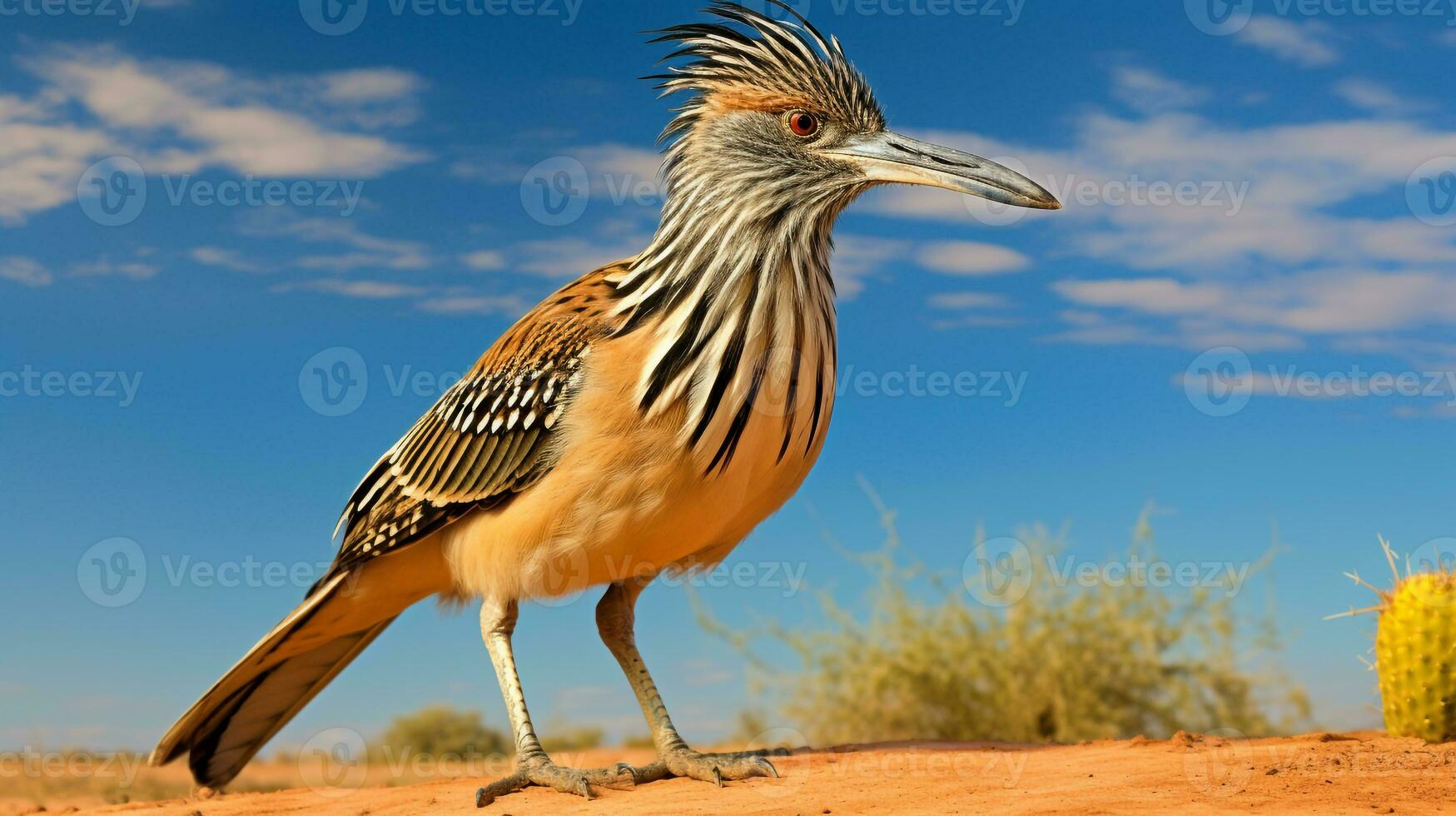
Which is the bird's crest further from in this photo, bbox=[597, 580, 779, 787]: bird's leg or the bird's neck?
bbox=[597, 580, 779, 787]: bird's leg

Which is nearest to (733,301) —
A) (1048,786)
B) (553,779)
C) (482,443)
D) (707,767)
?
(482,443)

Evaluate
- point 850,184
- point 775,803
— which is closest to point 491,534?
point 775,803

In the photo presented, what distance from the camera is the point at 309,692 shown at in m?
7.27

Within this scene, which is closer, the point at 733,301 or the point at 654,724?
the point at 733,301

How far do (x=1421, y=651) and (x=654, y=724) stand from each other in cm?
417

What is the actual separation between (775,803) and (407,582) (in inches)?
96.9

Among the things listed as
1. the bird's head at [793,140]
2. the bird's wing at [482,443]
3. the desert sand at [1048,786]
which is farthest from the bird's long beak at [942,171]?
the desert sand at [1048,786]

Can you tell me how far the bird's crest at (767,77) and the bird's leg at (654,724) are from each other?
2623 mm

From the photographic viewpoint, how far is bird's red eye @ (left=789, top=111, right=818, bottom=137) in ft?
19.9

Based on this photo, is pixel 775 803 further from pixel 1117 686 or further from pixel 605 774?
pixel 1117 686

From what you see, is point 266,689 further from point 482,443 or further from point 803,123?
point 803,123

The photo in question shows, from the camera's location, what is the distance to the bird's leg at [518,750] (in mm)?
5879

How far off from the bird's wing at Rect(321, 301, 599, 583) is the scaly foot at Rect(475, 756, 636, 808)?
1.32 metres

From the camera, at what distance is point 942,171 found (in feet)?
19.7
